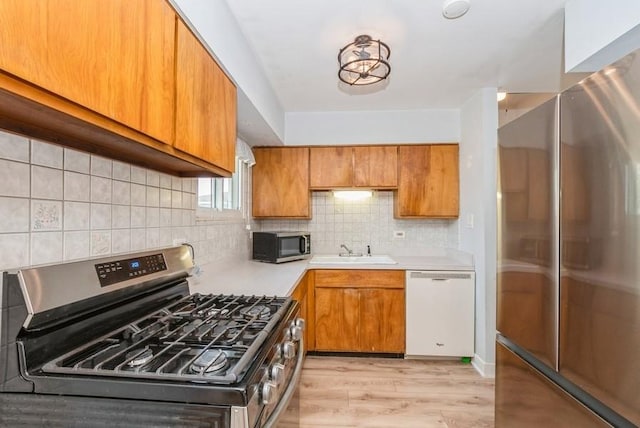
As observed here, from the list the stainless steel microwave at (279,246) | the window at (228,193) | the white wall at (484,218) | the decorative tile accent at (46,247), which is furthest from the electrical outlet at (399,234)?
the decorative tile accent at (46,247)

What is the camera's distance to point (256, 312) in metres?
1.30

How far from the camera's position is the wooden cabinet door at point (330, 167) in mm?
3195

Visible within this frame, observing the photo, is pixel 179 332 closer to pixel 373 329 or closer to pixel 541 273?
pixel 541 273

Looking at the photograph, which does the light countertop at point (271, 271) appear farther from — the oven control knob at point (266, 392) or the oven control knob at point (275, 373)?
the oven control knob at point (266, 392)

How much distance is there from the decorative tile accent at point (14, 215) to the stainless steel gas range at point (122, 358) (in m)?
0.13

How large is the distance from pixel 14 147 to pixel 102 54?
0.40m

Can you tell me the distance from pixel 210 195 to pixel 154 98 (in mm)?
1457

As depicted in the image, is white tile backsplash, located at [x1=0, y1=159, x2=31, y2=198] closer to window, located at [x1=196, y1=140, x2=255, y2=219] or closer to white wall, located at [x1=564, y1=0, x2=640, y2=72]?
window, located at [x1=196, y1=140, x2=255, y2=219]

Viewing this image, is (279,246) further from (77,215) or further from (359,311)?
(77,215)

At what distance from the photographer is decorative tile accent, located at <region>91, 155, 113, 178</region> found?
1.18 meters

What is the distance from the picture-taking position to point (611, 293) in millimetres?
953

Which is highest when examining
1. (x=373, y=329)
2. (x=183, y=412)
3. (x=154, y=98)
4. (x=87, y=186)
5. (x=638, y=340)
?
(x=154, y=98)

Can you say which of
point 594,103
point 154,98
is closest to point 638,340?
point 594,103

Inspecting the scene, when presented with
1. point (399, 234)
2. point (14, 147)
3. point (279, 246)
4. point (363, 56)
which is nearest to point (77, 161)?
point (14, 147)
